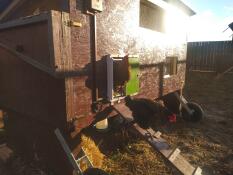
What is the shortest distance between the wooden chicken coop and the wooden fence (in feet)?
43.8

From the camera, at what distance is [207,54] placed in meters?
17.3

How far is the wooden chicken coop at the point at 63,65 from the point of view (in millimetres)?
3186

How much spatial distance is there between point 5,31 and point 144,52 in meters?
3.13

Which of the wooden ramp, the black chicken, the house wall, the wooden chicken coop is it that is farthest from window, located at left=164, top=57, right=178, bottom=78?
the black chicken

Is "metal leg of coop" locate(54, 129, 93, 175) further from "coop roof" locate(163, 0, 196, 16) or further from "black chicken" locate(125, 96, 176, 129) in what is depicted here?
"coop roof" locate(163, 0, 196, 16)

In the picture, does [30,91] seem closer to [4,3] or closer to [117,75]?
[117,75]

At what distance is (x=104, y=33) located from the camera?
381cm

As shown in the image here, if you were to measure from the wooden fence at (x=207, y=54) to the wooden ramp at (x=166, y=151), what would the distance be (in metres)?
13.8

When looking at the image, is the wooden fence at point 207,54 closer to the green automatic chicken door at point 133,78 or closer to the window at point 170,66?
the window at point 170,66

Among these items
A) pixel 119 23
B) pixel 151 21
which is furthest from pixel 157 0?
pixel 119 23

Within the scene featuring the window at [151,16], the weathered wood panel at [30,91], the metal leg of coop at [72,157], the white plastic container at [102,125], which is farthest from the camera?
the window at [151,16]

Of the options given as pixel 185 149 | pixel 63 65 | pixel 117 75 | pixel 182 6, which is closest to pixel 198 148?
pixel 185 149

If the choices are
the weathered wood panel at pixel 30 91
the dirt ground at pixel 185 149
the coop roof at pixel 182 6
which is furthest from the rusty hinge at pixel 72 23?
the coop roof at pixel 182 6

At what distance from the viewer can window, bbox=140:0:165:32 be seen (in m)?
6.11
